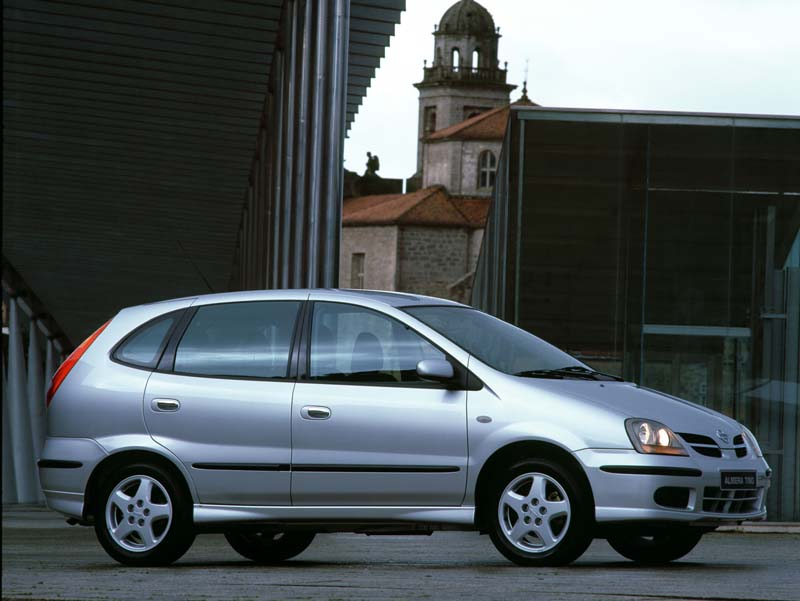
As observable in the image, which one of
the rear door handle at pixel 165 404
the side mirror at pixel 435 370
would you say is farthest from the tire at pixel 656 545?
the rear door handle at pixel 165 404

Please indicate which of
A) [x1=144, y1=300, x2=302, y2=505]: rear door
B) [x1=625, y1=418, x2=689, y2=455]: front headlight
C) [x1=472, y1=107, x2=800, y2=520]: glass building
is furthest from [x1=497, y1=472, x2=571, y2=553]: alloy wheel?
[x1=472, y1=107, x2=800, y2=520]: glass building

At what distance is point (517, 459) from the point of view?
24.1 ft

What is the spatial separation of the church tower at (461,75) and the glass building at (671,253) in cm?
11332

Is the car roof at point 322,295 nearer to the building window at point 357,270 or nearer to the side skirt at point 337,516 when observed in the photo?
the side skirt at point 337,516

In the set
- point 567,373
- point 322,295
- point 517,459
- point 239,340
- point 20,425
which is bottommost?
point 20,425

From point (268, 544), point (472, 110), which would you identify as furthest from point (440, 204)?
point (268, 544)

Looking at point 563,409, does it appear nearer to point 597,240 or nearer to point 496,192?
point 597,240

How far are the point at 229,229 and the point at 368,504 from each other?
104 ft

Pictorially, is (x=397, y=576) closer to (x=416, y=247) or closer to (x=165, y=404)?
(x=165, y=404)

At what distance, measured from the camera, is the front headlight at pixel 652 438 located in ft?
23.7

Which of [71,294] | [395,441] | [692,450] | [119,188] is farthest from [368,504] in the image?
[71,294]

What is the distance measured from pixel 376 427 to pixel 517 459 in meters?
0.70

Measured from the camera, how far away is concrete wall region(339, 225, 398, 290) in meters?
104

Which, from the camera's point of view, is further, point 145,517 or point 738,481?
point 145,517
